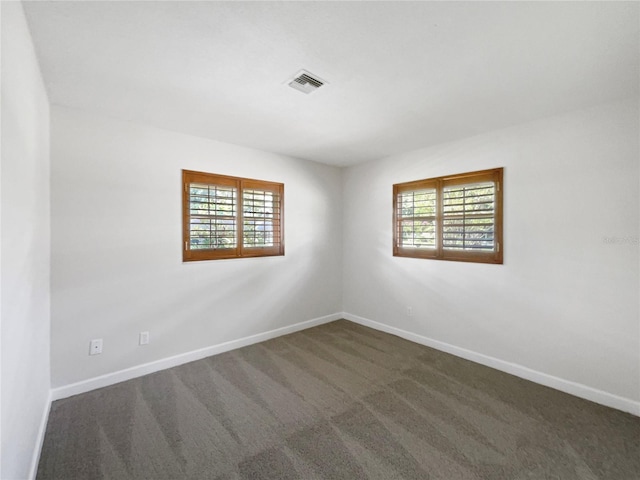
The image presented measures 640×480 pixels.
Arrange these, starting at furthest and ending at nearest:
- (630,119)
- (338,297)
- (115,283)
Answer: (338,297), (115,283), (630,119)

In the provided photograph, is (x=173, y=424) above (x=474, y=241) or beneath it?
beneath

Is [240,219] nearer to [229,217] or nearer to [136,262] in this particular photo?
[229,217]

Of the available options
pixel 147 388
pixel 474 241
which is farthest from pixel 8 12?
pixel 474 241

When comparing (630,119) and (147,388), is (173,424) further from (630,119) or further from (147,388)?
(630,119)

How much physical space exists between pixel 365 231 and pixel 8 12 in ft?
12.7

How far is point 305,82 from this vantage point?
6.86 ft


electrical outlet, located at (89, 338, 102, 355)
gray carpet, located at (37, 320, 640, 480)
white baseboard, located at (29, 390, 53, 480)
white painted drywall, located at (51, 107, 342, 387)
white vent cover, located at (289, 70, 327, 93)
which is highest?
white vent cover, located at (289, 70, 327, 93)

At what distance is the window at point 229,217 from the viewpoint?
3.19 m

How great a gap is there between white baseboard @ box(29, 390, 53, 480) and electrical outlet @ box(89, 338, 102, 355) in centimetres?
40

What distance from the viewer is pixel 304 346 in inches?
142

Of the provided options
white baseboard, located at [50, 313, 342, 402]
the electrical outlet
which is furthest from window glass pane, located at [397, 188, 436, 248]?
the electrical outlet

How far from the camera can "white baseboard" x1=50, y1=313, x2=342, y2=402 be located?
2516 millimetres

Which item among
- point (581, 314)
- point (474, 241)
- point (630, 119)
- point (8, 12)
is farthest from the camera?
point (474, 241)

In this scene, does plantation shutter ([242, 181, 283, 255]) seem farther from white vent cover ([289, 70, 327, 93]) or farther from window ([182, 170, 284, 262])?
white vent cover ([289, 70, 327, 93])
